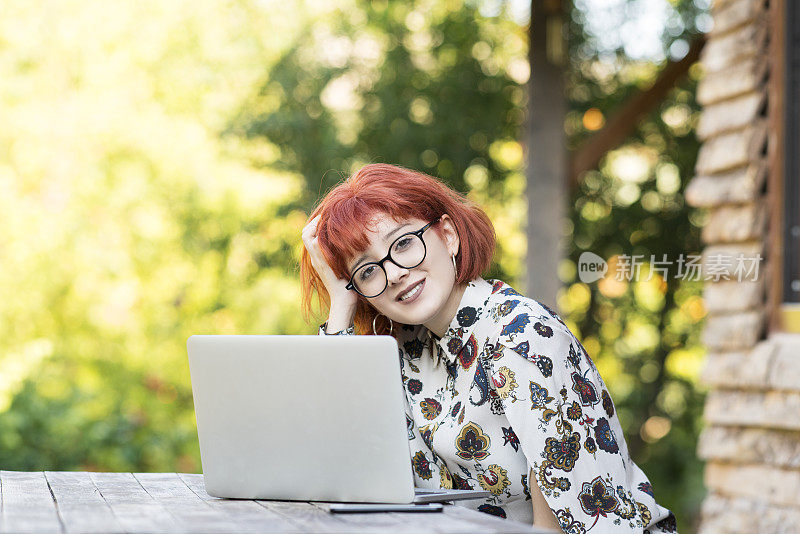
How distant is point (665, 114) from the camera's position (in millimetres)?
6543

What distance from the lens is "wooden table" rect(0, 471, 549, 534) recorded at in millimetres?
1366

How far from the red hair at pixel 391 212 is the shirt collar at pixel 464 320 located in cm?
5

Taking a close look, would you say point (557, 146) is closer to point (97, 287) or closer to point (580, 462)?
point (580, 462)

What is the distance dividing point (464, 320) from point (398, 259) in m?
0.17

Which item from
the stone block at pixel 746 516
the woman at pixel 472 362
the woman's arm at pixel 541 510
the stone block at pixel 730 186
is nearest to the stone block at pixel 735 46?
the stone block at pixel 730 186

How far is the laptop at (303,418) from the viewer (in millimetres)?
1539

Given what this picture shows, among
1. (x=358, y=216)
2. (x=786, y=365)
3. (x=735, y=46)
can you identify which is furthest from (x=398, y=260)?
(x=735, y=46)

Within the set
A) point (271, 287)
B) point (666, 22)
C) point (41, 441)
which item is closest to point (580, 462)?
point (41, 441)

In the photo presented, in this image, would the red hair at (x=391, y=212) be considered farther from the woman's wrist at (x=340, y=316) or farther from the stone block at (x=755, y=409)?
the stone block at (x=755, y=409)

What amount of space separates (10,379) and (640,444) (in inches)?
175

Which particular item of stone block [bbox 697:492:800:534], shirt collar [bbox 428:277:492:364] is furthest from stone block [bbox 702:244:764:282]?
shirt collar [bbox 428:277:492:364]

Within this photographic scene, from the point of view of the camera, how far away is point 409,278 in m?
1.94

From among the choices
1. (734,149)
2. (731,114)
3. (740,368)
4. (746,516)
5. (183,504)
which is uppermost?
(731,114)

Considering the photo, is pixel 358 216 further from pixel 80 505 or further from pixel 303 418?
pixel 80 505
